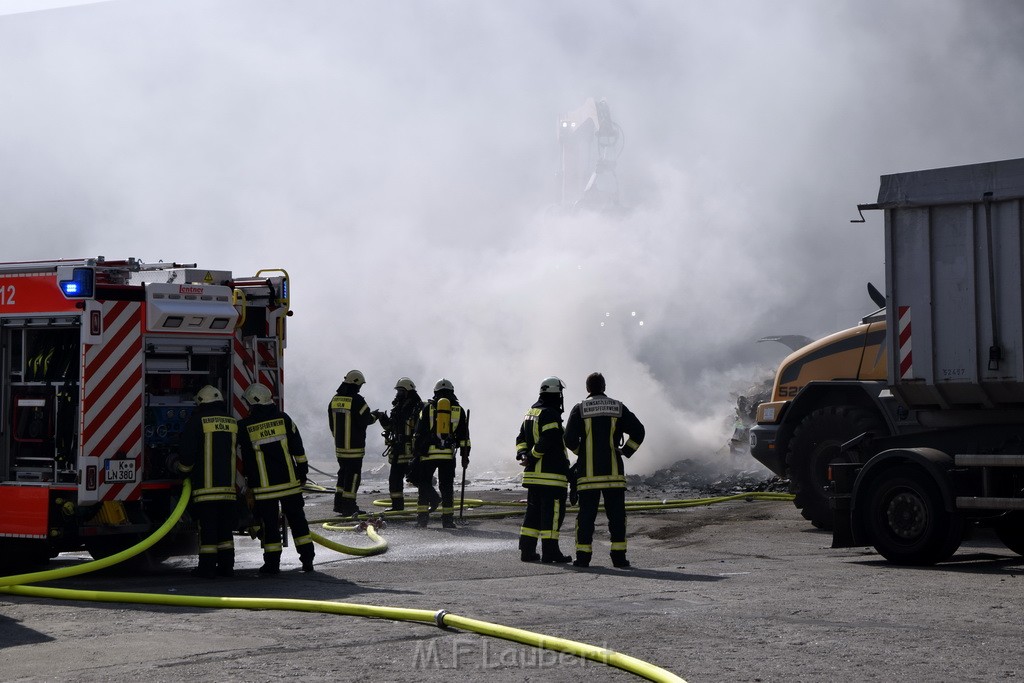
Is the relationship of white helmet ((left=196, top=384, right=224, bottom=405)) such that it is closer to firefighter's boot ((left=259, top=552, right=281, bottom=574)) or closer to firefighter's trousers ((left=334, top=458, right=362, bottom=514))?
firefighter's boot ((left=259, top=552, right=281, bottom=574))

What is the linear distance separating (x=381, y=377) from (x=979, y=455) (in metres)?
39.2

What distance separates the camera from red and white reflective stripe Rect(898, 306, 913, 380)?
10789 mm

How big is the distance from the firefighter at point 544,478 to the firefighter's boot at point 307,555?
2.00 m

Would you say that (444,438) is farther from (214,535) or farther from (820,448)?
(214,535)

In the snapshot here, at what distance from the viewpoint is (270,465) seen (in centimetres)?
1030

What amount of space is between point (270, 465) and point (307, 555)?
0.84m

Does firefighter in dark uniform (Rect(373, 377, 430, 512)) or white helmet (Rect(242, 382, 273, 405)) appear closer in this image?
white helmet (Rect(242, 382, 273, 405))

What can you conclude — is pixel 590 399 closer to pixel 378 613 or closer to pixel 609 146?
pixel 378 613

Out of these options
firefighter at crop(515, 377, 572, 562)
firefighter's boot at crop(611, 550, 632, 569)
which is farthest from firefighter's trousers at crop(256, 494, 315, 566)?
firefighter's boot at crop(611, 550, 632, 569)

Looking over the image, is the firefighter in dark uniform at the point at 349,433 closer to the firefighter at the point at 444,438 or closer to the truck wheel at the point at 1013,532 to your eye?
the firefighter at the point at 444,438

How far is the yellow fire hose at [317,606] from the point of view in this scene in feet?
20.4

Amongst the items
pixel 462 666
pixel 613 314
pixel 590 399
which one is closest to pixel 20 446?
pixel 590 399

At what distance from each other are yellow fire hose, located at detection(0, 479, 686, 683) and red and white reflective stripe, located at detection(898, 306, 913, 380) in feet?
16.7

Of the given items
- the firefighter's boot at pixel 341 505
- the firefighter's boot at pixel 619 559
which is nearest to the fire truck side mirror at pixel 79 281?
the firefighter's boot at pixel 619 559
